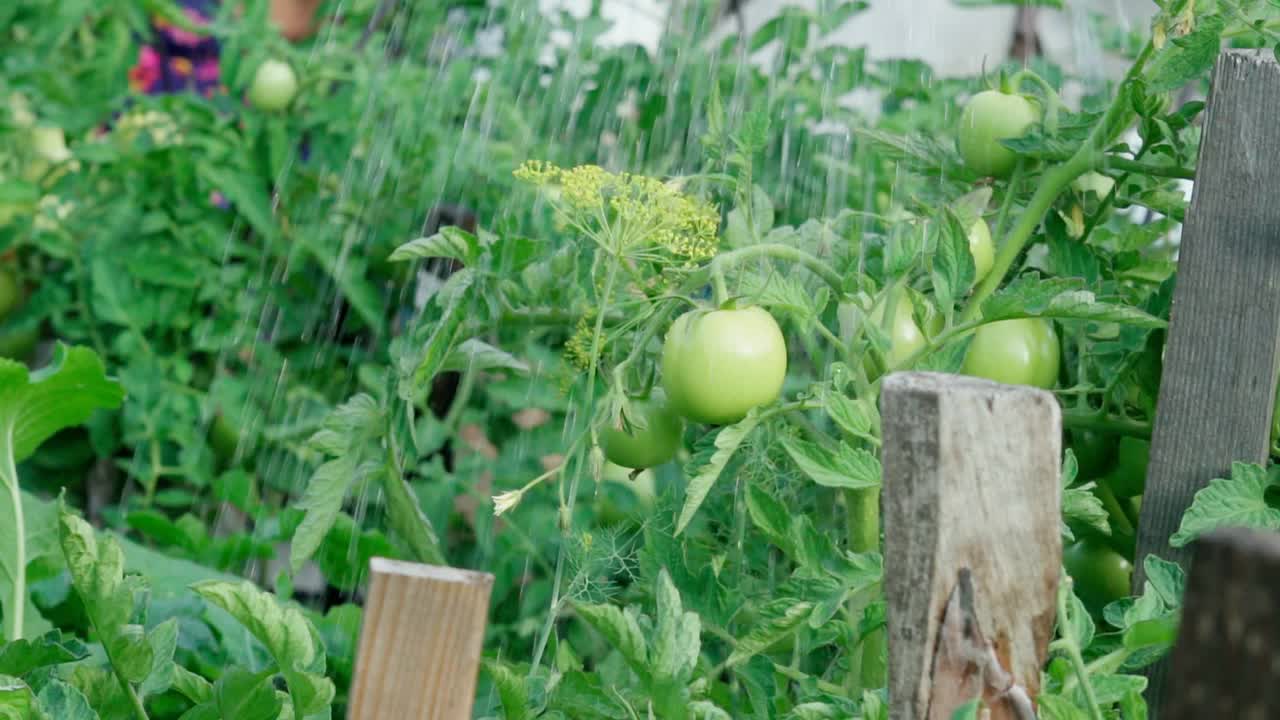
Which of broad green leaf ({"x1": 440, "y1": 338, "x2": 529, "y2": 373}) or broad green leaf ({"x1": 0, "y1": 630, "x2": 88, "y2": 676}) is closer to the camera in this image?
broad green leaf ({"x1": 0, "y1": 630, "x2": 88, "y2": 676})

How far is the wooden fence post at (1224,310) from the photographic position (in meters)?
0.97

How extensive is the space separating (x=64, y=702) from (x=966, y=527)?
23.4 inches

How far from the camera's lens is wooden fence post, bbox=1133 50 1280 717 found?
974 mm

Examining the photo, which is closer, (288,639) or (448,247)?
(288,639)

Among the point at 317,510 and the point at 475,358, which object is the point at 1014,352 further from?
the point at 317,510

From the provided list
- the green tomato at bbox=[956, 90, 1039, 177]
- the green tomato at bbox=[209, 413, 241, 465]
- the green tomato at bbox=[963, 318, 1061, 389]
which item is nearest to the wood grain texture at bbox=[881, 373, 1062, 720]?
the green tomato at bbox=[963, 318, 1061, 389]

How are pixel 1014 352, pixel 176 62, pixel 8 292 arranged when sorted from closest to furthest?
pixel 1014 352
pixel 8 292
pixel 176 62

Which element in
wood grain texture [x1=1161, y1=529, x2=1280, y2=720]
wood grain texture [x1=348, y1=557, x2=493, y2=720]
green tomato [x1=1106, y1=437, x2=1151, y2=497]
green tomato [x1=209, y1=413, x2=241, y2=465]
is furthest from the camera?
green tomato [x1=209, y1=413, x2=241, y2=465]

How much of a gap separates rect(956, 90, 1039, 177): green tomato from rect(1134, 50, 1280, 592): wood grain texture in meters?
0.16

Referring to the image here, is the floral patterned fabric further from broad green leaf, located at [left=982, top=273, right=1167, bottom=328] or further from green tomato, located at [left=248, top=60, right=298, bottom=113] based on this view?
broad green leaf, located at [left=982, top=273, right=1167, bottom=328]

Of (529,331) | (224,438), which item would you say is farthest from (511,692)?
(224,438)

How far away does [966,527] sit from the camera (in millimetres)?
656

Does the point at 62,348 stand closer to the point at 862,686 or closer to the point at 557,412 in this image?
the point at 862,686

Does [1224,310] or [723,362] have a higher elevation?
[1224,310]
